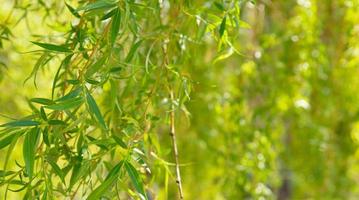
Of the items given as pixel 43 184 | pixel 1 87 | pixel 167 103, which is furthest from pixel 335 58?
pixel 43 184

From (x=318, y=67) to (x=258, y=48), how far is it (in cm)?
19

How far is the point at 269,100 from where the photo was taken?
2039 mm

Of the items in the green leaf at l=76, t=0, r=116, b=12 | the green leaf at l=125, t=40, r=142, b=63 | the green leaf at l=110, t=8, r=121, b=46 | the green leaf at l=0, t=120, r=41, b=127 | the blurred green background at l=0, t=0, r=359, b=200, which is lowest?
the blurred green background at l=0, t=0, r=359, b=200

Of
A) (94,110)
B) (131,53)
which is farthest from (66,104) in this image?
(131,53)

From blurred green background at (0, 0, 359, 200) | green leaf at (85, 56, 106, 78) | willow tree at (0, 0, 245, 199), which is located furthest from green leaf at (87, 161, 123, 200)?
blurred green background at (0, 0, 359, 200)

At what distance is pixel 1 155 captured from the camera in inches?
86.9

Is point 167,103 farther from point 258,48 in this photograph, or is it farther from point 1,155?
point 1,155

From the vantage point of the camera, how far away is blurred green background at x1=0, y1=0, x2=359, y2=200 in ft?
6.68

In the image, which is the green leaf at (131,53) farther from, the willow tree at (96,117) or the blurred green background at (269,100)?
the blurred green background at (269,100)

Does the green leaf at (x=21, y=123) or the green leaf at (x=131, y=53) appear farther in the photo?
the green leaf at (x=131, y=53)

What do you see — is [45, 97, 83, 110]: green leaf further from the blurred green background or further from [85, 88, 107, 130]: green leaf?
the blurred green background

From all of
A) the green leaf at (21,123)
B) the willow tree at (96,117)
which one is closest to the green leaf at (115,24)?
the willow tree at (96,117)

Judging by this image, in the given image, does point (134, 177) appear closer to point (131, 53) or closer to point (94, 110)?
point (94, 110)

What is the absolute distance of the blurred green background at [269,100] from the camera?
80.1 inches
